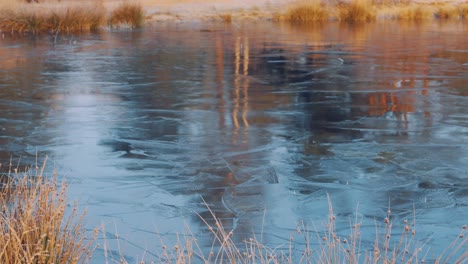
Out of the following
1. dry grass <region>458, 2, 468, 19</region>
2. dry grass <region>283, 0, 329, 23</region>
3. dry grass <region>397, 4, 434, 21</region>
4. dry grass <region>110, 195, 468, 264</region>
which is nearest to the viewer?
dry grass <region>110, 195, 468, 264</region>

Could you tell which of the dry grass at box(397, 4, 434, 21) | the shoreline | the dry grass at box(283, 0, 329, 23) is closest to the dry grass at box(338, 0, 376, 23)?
the dry grass at box(283, 0, 329, 23)

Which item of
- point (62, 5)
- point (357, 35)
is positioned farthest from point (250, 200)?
point (62, 5)

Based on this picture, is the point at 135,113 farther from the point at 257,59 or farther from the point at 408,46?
the point at 408,46

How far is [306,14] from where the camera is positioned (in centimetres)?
3616

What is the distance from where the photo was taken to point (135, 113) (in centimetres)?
1102

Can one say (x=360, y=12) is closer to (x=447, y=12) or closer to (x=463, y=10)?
(x=447, y=12)

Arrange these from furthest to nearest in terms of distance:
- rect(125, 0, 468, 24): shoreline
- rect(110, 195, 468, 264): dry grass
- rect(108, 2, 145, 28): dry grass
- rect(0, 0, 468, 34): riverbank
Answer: rect(125, 0, 468, 24): shoreline, rect(108, 2, 145, 28): dry grass, rect(0, 0, 468, 34): riverbank, rect(110, 195, 468, 264): dry grass

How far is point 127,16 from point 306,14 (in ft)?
28.7

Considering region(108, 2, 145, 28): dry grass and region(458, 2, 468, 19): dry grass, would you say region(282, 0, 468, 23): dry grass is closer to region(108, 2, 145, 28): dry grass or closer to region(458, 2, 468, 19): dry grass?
region(458, 2, 468, 19): dry grass

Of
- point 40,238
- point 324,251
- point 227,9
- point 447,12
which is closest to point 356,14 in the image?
point 447,12

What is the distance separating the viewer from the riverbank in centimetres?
2819

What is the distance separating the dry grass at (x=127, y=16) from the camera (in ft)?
102

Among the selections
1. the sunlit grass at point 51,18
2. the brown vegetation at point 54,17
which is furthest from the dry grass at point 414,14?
the sunlit grass at point 51,18

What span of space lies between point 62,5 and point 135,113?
63.9ft
